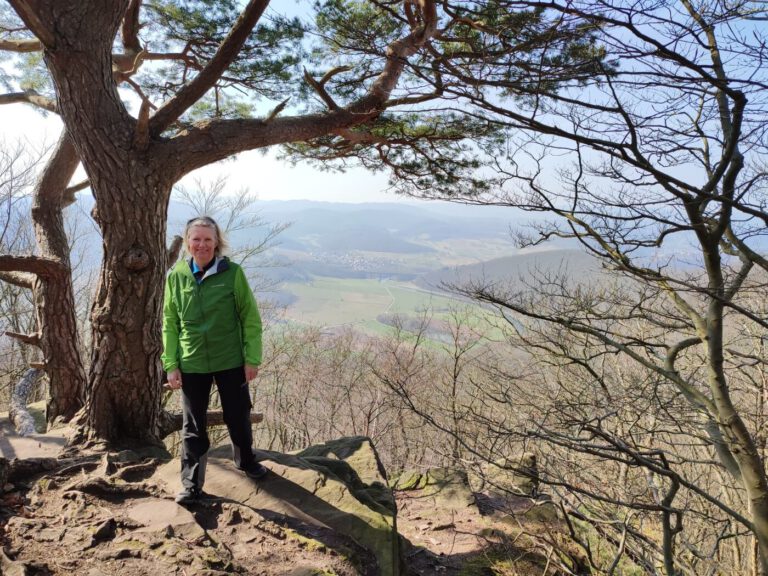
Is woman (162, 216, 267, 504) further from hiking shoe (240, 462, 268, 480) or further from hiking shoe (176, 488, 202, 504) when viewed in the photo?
hiking shoe (240, 462, 268, 480)

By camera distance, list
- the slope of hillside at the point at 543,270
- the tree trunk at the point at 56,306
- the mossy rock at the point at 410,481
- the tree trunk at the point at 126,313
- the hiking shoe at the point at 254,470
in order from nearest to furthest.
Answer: the hiking shoe at the point at 254,470 → the tree trunk at the point at 126,313 → the tree trunk at the point at 56,306 → the mossy rock at the point at 410,481 → the slope of hillside at the point at 543,270

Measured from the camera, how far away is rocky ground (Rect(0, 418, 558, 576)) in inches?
67.7

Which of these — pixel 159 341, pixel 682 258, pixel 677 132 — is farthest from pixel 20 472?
pixel 682 258

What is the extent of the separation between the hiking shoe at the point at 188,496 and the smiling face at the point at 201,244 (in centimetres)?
113

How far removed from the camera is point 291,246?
40.7 meters

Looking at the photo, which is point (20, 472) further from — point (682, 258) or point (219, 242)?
point (682, 258)

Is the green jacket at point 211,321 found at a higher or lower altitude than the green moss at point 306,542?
higher

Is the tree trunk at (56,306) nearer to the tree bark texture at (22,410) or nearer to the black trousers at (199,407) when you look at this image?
the tree bark texture at (22,410)

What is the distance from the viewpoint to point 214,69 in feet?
9.76

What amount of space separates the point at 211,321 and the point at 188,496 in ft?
2.89

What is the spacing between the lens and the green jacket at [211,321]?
2129 mm

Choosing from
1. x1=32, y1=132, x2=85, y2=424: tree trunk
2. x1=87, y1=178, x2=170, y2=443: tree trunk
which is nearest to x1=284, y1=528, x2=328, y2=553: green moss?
x1=87, y1=178, x2=170, y2=443: tree trunk

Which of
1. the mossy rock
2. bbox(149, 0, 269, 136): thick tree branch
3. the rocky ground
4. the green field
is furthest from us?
the green field

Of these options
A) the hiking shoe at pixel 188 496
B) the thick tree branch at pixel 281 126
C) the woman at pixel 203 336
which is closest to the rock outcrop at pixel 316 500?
the hiking shoe at pixel 188 496
